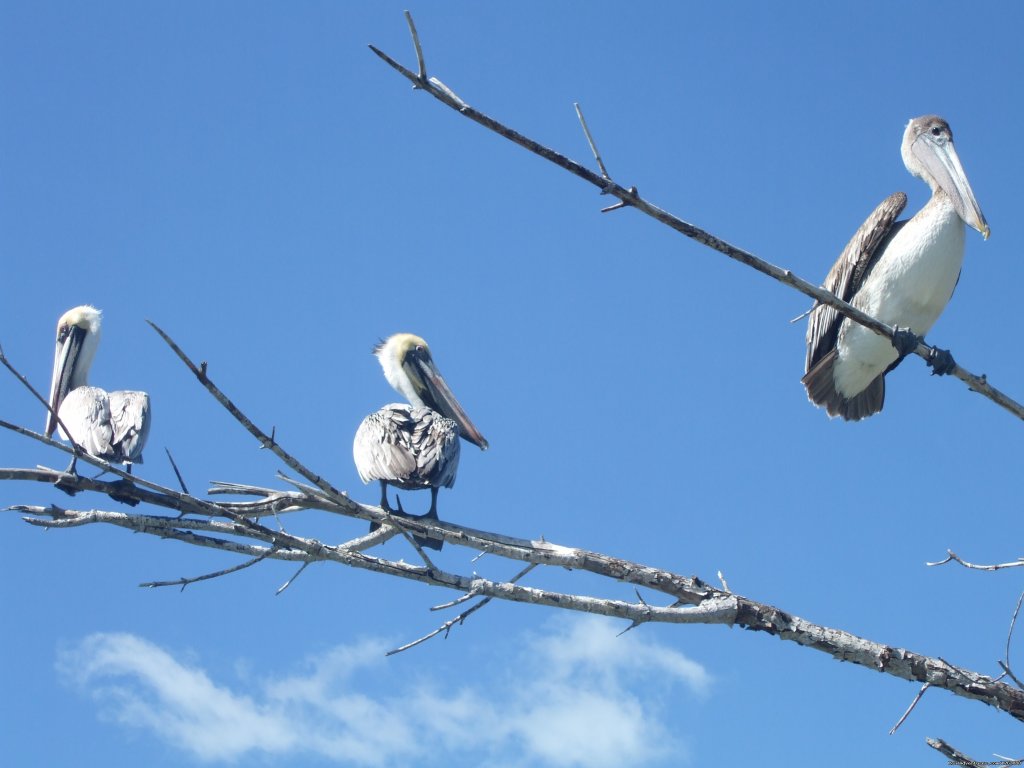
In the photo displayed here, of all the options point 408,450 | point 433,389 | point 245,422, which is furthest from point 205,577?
point 433,389

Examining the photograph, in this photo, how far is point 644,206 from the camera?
293cm

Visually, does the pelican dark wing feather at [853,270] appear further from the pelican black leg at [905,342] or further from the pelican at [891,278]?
the pelican black leg at [905,342]

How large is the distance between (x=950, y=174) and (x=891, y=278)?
734 mm

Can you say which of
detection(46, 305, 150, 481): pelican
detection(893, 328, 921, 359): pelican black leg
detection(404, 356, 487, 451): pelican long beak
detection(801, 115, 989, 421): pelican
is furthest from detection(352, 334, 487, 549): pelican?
detection(893, 328, 921, 359): pelican black leg

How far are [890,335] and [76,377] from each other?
5.94 metres

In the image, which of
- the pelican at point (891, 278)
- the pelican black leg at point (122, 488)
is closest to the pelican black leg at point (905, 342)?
the pelican at point (891, 278)

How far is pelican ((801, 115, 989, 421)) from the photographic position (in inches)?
227

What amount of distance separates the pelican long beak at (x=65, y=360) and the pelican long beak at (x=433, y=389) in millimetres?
2358

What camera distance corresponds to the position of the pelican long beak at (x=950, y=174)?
A: 5480 millimetres

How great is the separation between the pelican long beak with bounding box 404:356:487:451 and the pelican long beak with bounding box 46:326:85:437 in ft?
7.74

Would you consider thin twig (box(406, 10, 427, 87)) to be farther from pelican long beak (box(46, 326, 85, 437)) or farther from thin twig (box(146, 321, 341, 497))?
pelican long beak (box(46, 326, 85, 437))

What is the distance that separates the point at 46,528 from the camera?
11.2 ft

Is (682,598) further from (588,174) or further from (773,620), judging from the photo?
(588,174)

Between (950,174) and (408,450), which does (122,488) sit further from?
(950,174)
